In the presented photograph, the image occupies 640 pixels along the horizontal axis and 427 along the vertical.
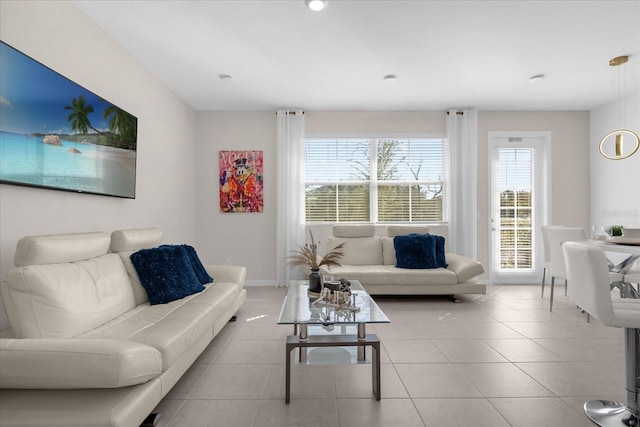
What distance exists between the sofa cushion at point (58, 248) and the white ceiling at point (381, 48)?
1864 mm

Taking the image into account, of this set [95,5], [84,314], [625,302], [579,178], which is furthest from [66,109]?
[579,178]

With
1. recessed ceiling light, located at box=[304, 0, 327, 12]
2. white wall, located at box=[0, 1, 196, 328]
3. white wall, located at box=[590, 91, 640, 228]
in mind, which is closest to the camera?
white wall, located at box=[0, 1, 196, 328]

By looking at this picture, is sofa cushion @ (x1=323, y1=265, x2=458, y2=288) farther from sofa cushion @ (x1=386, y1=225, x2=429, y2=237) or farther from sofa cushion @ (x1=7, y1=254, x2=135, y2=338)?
sofa cushion @ (x1=7, y1=254, x2=135, y2=338)

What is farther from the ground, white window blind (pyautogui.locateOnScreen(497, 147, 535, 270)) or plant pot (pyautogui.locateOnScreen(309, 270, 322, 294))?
white window blind (pyautogui.locateOnScreen(497, 147, 535, 270))

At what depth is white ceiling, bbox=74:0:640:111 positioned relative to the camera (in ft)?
9.32

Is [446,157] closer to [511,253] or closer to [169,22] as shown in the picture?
[511,253]

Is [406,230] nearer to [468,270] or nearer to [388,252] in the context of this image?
[388,252]

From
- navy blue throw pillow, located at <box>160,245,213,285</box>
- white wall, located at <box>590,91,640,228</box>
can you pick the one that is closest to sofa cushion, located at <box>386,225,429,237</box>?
white wall, located at <box>590,91,640,228</box>

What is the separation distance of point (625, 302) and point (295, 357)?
2.11 metres

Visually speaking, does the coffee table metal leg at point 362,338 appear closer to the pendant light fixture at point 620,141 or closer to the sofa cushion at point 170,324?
the sofa cushion at point 170,324

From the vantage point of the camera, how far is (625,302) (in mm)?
2002

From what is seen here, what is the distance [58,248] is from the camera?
83.5 inches

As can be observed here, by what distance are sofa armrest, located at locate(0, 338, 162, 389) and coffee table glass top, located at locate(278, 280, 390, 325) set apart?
999mm

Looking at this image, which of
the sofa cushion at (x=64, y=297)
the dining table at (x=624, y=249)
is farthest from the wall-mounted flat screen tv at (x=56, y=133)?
the dining table at (x=624, y=249)
